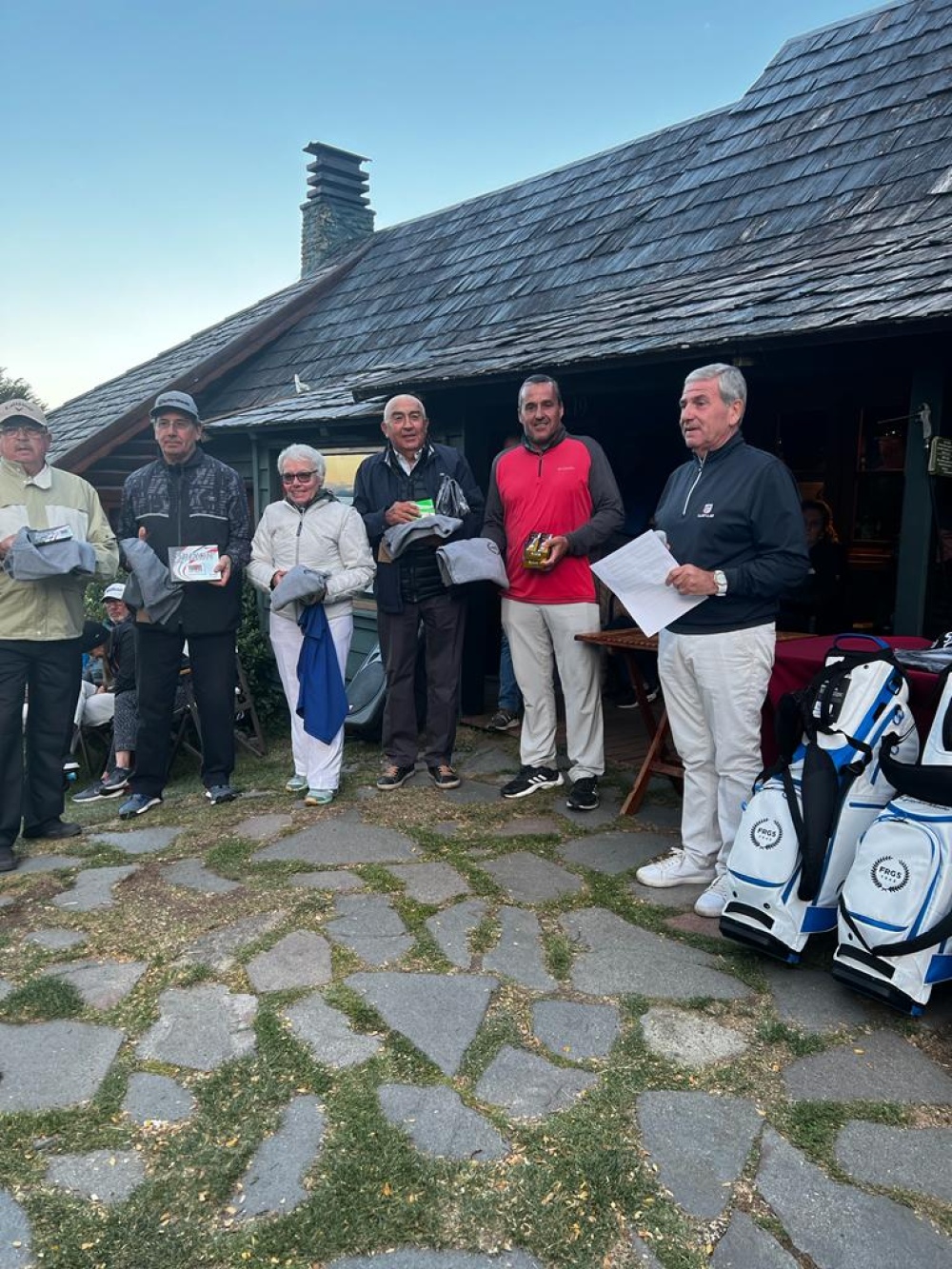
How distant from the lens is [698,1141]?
6.74 ft

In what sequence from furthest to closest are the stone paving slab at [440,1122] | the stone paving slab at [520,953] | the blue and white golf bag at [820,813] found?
the stone paving slab at [520,953] → the blue and white golf bag at [820,813] → the stone paving slab at [440,1122]

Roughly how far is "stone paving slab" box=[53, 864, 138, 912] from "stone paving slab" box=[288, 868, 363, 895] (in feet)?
2.34

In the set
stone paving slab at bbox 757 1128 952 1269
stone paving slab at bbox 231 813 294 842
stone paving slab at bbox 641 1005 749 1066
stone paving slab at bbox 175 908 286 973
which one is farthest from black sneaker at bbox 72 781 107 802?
stone paving slab at bbox 757 1128 952 1269

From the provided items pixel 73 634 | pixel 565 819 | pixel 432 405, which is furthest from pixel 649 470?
pixel 73 634

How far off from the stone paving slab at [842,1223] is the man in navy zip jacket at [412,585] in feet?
9.72

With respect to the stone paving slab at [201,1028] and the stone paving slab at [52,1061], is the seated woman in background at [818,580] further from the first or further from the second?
the stone paving slab at [52,1061]

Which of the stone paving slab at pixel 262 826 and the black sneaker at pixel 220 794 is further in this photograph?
the black sneaker at pixel 220 794

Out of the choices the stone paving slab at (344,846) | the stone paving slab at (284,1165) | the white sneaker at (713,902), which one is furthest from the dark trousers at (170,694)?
the stone paving slab at (284,1165)

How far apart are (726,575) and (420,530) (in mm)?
1807

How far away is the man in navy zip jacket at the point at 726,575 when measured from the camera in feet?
10.3

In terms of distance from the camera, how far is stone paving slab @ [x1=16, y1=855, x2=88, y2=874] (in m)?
3.86

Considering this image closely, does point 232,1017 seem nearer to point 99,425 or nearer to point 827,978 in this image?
point 827,978

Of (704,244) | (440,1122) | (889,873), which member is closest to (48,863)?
(440,1122)

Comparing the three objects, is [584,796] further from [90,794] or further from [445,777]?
[90,794]
